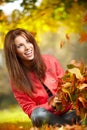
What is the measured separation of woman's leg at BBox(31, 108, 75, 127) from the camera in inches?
93.0

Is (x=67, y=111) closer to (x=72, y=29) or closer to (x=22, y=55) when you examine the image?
(x=22, y=55)

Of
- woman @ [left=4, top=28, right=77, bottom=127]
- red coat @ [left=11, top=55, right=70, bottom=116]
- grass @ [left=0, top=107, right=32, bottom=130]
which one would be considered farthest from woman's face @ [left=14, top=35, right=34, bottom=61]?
grass @ [left=0, top=107, right=32, bottom=130]

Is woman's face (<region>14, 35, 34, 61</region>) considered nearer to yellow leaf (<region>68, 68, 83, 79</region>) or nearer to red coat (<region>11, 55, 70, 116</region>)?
red coat (<region>11, 55, 70, 116</region>)

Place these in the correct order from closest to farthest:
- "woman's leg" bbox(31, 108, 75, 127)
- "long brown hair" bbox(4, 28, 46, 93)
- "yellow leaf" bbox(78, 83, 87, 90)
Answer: "yellow leaf" bbox(78, 83, 87, 90) → "woman's leg" bbox(31, 108, 75, 127) → "long brown hair" bbox(4, 28, 46, 93)

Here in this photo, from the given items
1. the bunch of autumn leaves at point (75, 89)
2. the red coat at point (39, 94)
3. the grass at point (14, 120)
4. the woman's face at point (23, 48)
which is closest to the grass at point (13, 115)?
the grass at point (14, 120)

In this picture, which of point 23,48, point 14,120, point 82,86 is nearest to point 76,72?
point 82,86

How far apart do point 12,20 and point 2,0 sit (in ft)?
0.51

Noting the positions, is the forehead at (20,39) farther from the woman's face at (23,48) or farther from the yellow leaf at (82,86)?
the yellow leaf at (82,86)

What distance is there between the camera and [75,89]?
206cm

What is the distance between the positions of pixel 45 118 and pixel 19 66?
0.33 metres

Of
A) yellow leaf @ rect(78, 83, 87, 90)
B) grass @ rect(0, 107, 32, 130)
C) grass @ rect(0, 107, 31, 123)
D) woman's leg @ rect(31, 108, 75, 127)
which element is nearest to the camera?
yellow leaf @ rect(78, 83, 87, 90)

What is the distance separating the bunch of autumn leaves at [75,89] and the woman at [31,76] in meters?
0.32

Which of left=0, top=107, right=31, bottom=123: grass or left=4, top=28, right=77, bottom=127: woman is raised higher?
left=4, top=28, right=77, bottom=127: woman

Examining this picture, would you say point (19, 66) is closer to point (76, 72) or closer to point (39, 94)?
point (39, 94)
